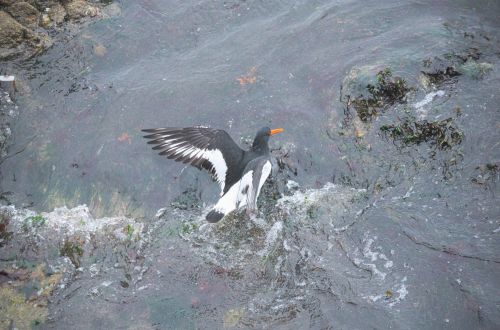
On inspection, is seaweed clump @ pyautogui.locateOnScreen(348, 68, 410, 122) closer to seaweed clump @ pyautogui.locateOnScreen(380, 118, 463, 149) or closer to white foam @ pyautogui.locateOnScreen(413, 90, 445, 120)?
white foam @ pyautogui.locateOnScreen(413, 90, 445, 120)

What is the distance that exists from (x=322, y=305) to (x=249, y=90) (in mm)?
3709

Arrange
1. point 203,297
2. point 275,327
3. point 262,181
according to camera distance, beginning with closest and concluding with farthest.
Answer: point 275,327
point 203,297
point 262,181

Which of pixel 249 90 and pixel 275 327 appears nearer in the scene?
pixel 275 327

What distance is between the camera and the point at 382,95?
24.0ft

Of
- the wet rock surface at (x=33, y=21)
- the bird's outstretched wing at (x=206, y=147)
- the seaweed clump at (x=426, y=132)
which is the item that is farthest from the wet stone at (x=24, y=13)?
the seaweed clump at (x=426, y=132)

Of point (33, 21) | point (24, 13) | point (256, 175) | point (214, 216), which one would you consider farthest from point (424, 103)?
point (24, 13)

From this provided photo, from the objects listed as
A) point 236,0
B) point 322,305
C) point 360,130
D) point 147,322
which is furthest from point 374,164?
point 236,0

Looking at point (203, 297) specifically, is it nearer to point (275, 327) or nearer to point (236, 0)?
point (275, 327)

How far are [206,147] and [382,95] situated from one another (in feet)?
Result: 8.87

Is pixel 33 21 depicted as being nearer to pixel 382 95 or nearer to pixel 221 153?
pixel 221 153

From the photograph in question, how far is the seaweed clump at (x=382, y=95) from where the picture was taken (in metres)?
7.26

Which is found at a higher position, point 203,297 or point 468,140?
point 468,140

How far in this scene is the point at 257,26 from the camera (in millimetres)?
9250

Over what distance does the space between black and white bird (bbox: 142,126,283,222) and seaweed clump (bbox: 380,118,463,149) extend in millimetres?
1627
